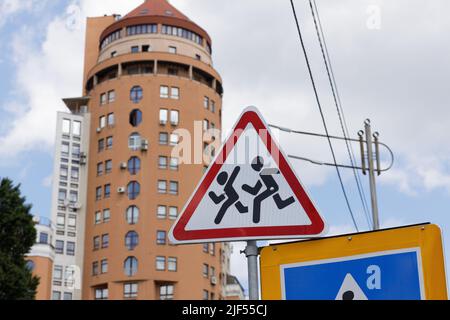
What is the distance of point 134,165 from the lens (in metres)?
67.6

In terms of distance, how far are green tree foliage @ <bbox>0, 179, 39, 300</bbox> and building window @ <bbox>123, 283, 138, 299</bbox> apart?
27.4 m

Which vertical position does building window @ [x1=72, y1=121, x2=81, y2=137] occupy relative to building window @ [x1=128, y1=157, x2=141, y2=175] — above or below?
above

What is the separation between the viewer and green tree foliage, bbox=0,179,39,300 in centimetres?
3528

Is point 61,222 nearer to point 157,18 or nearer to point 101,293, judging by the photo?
point 101,293

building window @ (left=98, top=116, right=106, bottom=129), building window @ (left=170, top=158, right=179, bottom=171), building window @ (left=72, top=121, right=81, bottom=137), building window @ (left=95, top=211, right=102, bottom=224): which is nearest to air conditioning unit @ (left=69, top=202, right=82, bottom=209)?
building window @ (left=95, top=211, right=102, bottom=224)

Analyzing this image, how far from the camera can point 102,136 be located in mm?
70438

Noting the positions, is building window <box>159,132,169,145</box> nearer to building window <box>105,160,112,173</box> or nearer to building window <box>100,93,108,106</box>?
building window <box>105,160,112,173</box>

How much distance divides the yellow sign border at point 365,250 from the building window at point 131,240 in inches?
2433

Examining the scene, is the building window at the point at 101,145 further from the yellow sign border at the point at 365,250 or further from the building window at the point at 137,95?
the yellow sign border at the point at 365,250

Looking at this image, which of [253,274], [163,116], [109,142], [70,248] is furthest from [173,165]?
[253,274]

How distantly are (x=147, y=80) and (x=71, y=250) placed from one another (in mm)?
16474

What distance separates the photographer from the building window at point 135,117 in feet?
225
